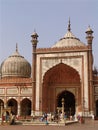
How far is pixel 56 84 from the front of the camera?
28.1 meters

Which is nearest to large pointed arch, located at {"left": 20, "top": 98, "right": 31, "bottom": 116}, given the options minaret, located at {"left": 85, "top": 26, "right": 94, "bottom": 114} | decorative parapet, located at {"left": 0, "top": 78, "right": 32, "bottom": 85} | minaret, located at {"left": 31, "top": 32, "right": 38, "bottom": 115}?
decorative parapet, located at {"left": 0, "top": 78, "right": 32, "bottom": 85}

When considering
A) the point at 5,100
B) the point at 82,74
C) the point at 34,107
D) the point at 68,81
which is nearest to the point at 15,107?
the point at 5,100

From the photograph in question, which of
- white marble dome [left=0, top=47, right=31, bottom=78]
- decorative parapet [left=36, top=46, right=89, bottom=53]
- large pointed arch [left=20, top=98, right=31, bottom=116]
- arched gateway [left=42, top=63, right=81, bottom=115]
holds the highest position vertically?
decorative parapet [left=36, top=46, right=89, bottom=53]

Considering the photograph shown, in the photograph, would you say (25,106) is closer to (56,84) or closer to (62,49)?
(56,84)

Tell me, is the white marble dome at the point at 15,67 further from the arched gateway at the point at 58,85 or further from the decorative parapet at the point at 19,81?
the arched gateway at the point at 58,85

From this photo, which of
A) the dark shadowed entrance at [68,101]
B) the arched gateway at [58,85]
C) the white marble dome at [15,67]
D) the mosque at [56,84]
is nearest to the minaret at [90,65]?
the mosque at [56,84]

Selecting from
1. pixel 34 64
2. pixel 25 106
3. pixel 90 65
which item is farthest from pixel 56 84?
pixel 90 65

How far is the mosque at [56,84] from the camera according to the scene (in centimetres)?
2570

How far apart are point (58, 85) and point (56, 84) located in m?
0.22

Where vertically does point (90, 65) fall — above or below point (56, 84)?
above

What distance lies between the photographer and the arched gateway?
27203mm

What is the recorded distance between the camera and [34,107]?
86.5 ft

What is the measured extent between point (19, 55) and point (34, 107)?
33.2ft

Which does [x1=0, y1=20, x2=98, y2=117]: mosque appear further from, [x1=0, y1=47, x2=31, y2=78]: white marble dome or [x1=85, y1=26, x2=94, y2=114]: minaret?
[x1=0, y1=47, x2=31, y2=78]: white marble dome
